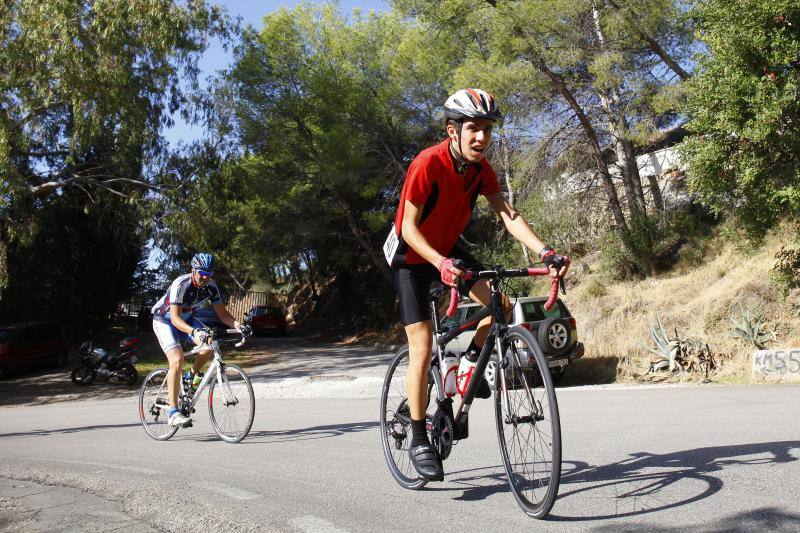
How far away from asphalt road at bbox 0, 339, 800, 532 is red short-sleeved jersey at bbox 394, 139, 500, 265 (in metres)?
1.51

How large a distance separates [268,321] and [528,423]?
126 ft

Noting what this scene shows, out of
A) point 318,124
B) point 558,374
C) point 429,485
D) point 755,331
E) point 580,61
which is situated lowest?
point 558,374

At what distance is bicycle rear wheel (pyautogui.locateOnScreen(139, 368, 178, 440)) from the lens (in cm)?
820

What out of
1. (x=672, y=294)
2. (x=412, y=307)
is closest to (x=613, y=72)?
(x=672, y=294)

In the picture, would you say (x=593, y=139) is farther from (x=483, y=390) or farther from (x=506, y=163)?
(x=483, y=390)

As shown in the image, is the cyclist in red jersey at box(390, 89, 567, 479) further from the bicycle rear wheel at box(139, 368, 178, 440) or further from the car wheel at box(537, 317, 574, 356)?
the car wheel at box(537, 317, 574, 356)

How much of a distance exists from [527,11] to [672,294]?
8610 millimetres

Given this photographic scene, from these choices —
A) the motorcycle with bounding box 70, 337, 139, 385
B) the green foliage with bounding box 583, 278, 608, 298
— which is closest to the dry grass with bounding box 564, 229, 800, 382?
the green foliage with bounding box 583, 278, 608, 298

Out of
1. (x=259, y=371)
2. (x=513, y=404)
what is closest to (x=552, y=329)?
(x=513, y=404)

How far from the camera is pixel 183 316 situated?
25.9 feet

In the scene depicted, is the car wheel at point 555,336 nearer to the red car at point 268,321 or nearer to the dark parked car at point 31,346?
the dark parked car at point 31,346

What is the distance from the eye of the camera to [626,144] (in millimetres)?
21328

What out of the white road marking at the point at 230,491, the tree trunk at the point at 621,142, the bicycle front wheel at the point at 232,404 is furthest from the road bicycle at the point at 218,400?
the tree trunk at the point at 621,142

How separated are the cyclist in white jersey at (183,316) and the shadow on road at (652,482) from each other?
3.99 m
